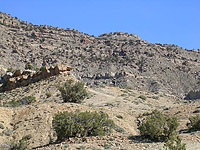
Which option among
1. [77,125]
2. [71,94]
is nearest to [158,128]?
[77,125]

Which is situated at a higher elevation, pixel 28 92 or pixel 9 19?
pixel 9 19

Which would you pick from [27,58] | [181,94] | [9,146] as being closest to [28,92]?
[9,146]

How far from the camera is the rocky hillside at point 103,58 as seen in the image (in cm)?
6078

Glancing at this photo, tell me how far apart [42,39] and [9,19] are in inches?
787

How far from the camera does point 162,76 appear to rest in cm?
6550

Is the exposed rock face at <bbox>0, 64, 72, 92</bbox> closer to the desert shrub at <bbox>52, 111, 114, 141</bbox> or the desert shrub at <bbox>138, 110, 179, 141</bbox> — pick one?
the desert shrub at <bbox>52, 111, 114, 141</bbox>

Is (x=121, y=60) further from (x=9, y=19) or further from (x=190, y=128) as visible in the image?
(x=190, y=128)

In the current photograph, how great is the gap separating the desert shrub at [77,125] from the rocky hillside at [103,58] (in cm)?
3932

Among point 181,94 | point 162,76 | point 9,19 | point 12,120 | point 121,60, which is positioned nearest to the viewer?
point 12,120

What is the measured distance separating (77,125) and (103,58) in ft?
196

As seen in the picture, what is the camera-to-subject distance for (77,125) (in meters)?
14.6

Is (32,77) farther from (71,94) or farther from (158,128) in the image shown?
(158,128)

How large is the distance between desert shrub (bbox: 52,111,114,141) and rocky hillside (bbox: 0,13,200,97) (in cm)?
3932

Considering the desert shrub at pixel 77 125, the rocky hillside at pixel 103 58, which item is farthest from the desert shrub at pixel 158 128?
the rocky hillside at pixel 103 58
